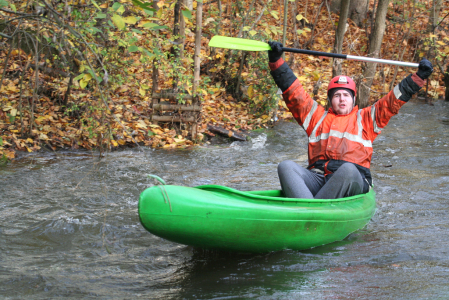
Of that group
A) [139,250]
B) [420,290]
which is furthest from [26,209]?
[420,290]

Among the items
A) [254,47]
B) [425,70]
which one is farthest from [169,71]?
[425,70]

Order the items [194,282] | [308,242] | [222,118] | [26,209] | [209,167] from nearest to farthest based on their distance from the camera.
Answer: [194,282] → [308,242] → [26,209] → [209,167] → [222,118]

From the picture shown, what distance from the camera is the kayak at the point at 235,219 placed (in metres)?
2.62

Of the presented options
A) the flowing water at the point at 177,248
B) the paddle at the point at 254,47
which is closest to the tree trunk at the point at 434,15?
the flowing water at the point at 177,248

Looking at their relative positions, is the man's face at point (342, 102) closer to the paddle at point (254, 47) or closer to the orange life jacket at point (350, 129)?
the orange life jacket at point (350, 129)

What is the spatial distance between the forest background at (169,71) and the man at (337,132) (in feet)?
5.77

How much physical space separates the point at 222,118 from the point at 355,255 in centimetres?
577

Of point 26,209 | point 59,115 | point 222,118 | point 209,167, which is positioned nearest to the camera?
point 26,209

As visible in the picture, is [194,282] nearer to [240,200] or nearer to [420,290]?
[240,200]

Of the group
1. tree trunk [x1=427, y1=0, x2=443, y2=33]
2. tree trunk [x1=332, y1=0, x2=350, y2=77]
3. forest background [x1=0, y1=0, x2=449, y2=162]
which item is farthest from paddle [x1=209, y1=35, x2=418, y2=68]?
tree trunk [x1=427, y1=0, x2=443, y2=33]

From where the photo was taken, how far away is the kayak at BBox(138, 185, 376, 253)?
103 inches

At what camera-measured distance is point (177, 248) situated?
3352mm

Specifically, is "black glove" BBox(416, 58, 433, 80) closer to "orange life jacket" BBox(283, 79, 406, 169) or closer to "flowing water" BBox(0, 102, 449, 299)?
"orange life jacket" BBox(283, 79, 406, 169)

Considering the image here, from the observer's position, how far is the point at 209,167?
614 centimetres
